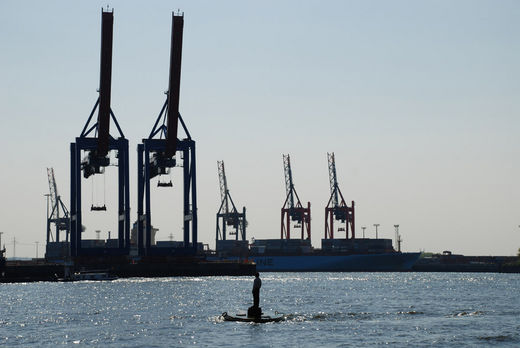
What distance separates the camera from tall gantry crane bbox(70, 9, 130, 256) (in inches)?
4464

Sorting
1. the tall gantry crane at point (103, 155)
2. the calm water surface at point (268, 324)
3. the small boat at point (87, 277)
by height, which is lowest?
the calm water surface at point (268, 324)

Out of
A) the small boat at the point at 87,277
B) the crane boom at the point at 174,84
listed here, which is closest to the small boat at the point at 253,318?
the crane boom at the point at 174,84

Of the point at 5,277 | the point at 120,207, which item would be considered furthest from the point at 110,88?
the point at 5,277

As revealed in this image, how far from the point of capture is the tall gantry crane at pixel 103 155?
113 metres

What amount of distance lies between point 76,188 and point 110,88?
16839mm

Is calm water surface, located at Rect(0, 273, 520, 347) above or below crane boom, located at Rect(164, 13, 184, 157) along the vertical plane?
below

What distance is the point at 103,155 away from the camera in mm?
121000

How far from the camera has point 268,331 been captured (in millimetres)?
45125

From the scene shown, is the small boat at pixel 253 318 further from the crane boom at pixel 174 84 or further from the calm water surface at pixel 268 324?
the crane boom at pixel 174 84

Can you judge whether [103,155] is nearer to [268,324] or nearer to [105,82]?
[105,82]

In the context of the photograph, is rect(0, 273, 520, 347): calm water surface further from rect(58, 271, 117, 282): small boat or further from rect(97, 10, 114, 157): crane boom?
rect(97, 10, 114, 157): crane boom

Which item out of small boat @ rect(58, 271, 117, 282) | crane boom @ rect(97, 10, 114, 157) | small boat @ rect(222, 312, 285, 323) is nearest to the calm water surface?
small boat @ rect(222, 312, 285, 323)

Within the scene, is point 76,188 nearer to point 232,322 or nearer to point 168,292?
point 168,292

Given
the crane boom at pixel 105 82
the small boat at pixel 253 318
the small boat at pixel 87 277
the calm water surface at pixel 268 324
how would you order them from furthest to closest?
the small boat at pixel 87 277
the crane boom at pixel 105 82
the small boat at pixel 253 318
the calm water surface at pixel 268 324
